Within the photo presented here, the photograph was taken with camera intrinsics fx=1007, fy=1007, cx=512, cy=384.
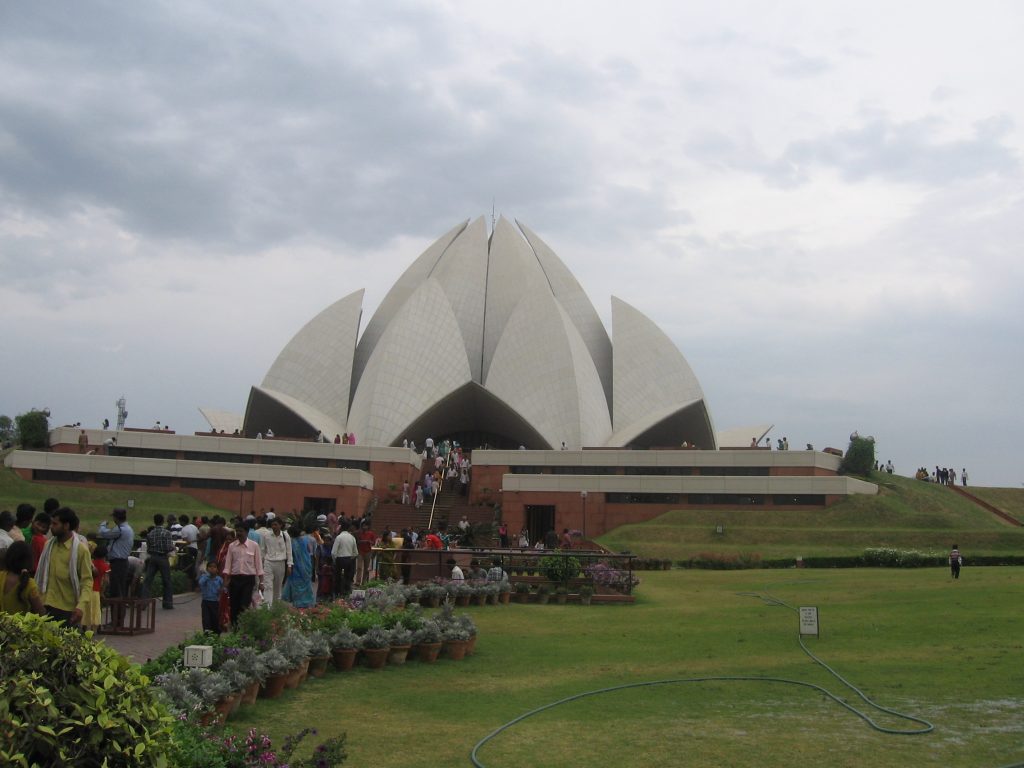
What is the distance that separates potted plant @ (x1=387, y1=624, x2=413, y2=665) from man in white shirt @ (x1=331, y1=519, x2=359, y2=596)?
336cm

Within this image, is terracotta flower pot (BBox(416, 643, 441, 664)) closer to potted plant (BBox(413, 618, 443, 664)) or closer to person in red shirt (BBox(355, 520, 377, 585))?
potted plant (BBox(413, 618, 443, 664))

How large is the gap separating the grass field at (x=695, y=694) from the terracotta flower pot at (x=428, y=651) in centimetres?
11

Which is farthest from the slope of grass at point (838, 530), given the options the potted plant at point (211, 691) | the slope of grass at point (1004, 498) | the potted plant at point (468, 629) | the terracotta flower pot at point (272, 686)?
the potted plant at point (211, 691)

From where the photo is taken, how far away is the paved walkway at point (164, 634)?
797cm

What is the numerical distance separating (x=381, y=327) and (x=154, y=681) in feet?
107

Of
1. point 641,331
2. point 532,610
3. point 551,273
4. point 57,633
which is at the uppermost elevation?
→ point 551,273

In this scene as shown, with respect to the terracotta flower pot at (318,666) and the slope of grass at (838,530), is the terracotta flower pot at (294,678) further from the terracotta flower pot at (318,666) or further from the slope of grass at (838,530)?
the slope of grass at (838,530)

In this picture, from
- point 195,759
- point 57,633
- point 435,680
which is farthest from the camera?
point 435,680

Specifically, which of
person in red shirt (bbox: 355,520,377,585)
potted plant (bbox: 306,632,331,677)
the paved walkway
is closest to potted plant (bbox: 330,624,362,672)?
potted plant (bbox: 306,632,331,677)

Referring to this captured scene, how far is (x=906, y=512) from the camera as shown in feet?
78.2

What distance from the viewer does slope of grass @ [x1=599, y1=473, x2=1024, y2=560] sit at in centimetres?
2072

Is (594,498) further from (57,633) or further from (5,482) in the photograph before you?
(57,633)

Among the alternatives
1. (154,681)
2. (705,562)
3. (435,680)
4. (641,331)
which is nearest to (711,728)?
(435,680)

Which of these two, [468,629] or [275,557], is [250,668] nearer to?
[468,629]
